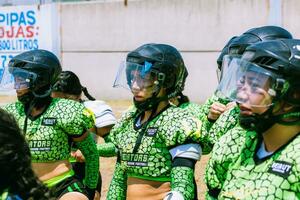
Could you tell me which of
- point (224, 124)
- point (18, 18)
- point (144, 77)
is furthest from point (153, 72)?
point (18, 18)

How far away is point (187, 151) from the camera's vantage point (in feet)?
15.1

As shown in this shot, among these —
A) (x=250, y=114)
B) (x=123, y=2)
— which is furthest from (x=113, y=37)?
(x=250, y=114)

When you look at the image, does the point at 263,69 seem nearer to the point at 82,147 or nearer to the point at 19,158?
the point at 19,158

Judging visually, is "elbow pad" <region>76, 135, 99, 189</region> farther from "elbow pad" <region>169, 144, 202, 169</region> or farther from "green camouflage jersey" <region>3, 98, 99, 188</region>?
"elbow pad" <region>169, 144, 202, 169</region>

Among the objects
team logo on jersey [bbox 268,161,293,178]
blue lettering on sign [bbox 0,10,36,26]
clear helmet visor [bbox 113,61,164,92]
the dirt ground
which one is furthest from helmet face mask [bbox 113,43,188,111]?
blue lettering on sign [bbox 0,10,36,26]

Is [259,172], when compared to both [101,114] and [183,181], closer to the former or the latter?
[183,181]

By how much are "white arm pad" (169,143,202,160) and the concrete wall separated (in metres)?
12.0

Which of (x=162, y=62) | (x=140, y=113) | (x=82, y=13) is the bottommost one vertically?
(x=82, y=13)

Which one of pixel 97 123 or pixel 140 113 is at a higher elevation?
pixel 140 113

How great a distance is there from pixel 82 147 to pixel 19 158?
3.12 metres

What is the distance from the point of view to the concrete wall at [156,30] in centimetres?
1712

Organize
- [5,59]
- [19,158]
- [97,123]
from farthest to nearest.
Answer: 1. [5,59]
2. [97,123]
3. [19,158]

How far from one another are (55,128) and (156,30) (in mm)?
13478

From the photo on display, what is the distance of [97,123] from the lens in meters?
6.98
